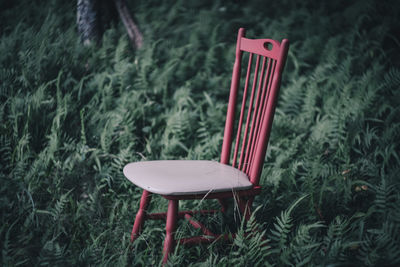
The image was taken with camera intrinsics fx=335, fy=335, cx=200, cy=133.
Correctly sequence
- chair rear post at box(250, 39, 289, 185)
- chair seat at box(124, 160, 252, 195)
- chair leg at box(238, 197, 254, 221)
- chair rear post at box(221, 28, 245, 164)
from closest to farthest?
chair seat at box(124, 160, 252, 195)
chair rear post at box(250, 39, 289, 185)
chair leg at box(238, 197, 254, 221)
chair rear post at box(221, 28, 245, 164)

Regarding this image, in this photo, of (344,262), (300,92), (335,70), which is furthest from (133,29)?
(344,262)

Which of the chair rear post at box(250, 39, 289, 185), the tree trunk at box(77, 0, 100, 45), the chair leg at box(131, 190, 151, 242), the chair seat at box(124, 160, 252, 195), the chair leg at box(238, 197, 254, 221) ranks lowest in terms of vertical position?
the chair leg at box(131, 190, 151, 242)

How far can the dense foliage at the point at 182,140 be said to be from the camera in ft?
6.05

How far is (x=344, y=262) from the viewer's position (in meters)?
1.55

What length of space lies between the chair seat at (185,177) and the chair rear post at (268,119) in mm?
70

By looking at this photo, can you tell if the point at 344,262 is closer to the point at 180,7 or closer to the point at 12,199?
the point at 12,199

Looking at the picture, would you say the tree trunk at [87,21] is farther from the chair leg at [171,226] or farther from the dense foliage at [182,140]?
the chair leg at [171,226]

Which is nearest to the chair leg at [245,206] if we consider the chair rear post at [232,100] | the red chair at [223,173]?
the red chair at [223,173]

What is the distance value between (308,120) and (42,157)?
225 centimetres

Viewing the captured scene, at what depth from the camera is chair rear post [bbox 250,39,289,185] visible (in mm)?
1634

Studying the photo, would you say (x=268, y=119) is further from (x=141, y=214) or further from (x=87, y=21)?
(x=87, y=21)

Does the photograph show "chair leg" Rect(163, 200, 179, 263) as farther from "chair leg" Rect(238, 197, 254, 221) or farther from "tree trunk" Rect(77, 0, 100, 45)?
"tree trunk" Rect(77, 0, 100, 45)

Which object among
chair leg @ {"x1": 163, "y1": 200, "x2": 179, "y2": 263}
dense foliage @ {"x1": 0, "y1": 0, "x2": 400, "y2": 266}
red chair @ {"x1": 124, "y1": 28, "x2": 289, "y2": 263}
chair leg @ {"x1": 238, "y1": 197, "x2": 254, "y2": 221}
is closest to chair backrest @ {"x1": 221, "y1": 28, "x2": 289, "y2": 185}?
red chair @ {"x1": 124, "y1": 28, "x2": 289, "y2": 263}

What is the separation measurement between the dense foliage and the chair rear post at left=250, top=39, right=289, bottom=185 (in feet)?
0.87
